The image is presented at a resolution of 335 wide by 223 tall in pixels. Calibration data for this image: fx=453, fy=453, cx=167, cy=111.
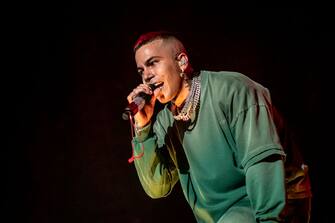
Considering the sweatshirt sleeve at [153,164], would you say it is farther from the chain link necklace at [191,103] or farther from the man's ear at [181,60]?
the man's ear at [181,60]

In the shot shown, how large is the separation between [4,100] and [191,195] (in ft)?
3.78

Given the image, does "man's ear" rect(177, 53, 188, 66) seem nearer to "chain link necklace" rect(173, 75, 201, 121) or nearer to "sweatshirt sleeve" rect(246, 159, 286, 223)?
"chain link necklace" rect(173, 75, 201, 121)

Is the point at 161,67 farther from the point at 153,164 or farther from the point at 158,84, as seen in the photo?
the point at 153,164

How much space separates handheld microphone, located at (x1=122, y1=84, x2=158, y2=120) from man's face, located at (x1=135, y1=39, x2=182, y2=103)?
1.4 inches

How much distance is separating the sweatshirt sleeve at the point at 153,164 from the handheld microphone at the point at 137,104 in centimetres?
14

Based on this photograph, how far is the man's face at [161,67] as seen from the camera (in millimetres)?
1735

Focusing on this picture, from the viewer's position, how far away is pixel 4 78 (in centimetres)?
235

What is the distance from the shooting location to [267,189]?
1.41 meters

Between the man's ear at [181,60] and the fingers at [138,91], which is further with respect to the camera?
the man's ear at [181,60]

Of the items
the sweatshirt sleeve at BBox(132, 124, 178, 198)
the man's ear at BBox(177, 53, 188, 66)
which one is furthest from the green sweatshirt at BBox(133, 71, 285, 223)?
the man's ear at BBox(177, 53, 188, 66)

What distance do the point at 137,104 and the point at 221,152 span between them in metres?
0.35

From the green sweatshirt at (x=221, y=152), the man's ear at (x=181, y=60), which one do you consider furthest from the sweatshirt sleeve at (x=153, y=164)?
the man's ear at (x=181, y=60)

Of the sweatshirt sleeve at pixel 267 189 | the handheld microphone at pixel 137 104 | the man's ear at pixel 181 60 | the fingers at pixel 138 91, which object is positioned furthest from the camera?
the man's ear at pixel 181 60

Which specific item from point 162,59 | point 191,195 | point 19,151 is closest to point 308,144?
point 191,195
